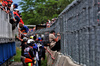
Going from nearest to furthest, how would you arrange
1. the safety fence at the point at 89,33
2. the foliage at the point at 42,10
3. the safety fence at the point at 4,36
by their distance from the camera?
the safety fence at the point at 89,33, the safety fence at the point at 4,36, the foliage at the point at 42,10

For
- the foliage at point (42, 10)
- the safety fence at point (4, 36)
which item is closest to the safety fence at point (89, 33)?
the safety fence at point (4, 36)

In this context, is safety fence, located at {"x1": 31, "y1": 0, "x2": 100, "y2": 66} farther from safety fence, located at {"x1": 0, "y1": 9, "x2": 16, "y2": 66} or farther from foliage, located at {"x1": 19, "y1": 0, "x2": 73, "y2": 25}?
foliage, located at {"x1": 19, "y1": 0, "x2": 73, "y2": 25}

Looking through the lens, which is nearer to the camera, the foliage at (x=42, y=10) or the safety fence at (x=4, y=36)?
the safety fence at (x=4, y=36)

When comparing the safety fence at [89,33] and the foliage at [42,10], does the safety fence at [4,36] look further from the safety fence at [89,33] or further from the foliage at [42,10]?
the foliage at [42,10]

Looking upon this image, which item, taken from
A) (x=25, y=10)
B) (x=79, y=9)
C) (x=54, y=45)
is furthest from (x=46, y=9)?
(x=79, y=9)

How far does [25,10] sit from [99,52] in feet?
210

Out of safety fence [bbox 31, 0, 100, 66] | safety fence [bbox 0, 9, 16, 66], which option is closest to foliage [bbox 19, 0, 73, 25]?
safety fence [bbox 0, 9, 16, 66]

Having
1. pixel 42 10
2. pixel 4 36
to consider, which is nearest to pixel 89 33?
pixel 4 36

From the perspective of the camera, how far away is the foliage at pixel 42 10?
57528 millimetres

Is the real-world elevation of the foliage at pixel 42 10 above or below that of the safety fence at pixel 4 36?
above

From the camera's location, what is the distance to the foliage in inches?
2265

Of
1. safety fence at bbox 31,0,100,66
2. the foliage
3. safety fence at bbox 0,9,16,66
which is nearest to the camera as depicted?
safety fence at bbox 31,0,100,66

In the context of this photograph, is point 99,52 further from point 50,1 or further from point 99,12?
point 50,1

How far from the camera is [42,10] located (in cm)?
A: 5944
